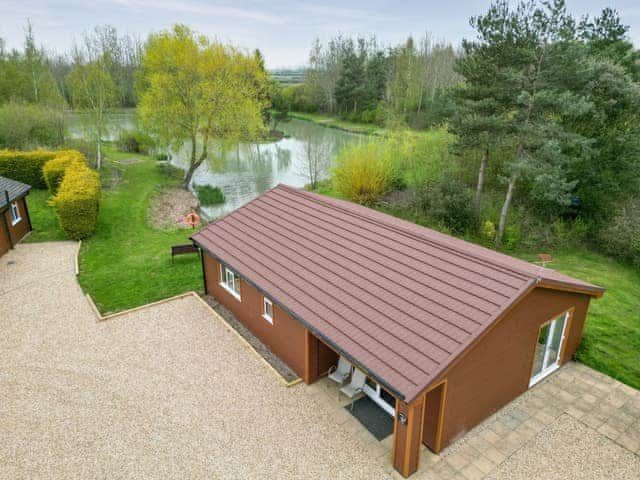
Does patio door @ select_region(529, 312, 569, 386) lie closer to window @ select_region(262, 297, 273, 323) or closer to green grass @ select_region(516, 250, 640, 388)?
green grass @ select_region(516, 250, 640, 388)

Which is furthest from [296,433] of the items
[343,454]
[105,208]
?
[105,208]

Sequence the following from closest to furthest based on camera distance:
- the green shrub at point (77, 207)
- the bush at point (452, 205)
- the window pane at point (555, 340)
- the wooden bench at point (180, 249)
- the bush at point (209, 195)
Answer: the window pane at point (555, 340) → the wooden bench at point (180, 249) → the green shrub at point (77, 207) → the bush at point (452, 205) → the bush at point (209, 195)

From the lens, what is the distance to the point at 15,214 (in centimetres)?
1636

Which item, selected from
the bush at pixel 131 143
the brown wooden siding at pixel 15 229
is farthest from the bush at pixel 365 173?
the bush at pixel 131 143

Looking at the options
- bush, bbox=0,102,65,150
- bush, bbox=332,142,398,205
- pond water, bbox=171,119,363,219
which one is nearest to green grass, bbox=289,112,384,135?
pond water, bbox=171,119,363,219

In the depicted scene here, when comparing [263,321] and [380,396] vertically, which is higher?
[263,321]

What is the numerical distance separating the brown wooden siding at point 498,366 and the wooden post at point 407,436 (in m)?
0.66

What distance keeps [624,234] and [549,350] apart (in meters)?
9.57

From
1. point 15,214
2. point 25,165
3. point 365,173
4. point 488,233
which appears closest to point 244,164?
point 25,165

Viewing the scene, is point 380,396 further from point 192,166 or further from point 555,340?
point 192,166

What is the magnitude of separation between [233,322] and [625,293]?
1168cm

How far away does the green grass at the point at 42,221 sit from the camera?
55.3ft

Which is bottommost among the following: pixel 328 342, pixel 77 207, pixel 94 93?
pixel 328 342

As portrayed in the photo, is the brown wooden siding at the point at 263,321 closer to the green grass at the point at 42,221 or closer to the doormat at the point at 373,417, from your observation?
the doormat at the point at 373,417
